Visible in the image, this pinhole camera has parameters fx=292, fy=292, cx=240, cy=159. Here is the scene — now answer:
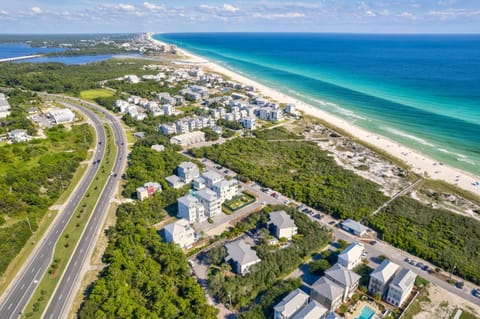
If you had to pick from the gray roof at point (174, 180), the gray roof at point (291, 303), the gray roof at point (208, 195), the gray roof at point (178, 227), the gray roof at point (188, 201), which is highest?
the gray roof at point (208, 195)

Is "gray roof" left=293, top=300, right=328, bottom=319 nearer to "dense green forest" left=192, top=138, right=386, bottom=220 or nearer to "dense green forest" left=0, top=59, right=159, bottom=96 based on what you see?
"dense green forest" left=192, top=138, right=386, bottom=220

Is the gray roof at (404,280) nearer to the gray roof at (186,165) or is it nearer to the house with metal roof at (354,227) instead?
the house with metal roof at (354,227)

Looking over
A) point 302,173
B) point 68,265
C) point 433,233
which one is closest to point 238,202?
point 302,173

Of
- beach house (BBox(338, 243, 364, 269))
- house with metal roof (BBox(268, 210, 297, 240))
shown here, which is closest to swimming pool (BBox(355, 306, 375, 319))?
beach house (BBox(338, 243, 364, 269))

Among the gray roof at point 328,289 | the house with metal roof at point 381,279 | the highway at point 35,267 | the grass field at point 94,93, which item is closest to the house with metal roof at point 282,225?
the gray roof at point 328,289

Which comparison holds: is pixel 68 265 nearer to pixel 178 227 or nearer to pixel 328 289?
pixel 178 227

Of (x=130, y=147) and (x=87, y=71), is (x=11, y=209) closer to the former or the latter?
(x=130, y=147)
